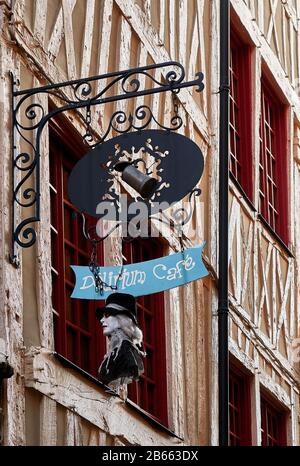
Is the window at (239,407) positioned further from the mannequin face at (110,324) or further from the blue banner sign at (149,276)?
the mannequin face at (110,324)

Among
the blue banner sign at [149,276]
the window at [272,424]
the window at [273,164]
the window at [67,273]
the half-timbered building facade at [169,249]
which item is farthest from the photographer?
the window at [273,164]

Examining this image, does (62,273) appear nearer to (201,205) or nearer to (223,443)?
(223,443)

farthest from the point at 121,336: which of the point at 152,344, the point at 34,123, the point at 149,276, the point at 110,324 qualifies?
the point at 152,344

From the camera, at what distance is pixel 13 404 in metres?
10.7

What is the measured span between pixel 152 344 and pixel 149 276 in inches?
122

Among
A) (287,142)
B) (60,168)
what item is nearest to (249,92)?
(287,142)

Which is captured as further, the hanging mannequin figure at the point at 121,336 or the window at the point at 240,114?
the window at the point at 240,114

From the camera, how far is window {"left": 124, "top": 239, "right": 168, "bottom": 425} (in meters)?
13.3

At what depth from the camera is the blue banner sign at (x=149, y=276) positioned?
34.3 feet

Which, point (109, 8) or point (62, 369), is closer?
point (62, 369)

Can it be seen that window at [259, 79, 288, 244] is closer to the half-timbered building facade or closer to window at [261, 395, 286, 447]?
the half-timbered building facade

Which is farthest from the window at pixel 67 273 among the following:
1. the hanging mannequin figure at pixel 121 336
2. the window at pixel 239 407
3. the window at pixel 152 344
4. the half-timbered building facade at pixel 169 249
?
the window at pixel 239 407

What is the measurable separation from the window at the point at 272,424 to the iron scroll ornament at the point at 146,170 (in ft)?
18.8
